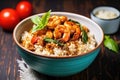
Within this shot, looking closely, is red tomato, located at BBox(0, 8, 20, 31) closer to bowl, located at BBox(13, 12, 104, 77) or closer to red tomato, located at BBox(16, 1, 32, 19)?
Result: red tomato, located at BBox(16, 1, 32, 19)

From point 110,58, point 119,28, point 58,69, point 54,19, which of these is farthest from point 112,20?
point 58,69

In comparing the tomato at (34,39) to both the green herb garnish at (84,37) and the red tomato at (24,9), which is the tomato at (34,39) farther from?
the red tomato at (24,9)

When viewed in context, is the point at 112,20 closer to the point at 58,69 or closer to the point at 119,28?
the point at 119,28

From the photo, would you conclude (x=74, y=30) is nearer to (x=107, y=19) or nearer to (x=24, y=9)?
(x=107, y=19)

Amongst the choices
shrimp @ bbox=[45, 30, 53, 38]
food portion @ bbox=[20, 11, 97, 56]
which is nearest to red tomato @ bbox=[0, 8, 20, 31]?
food portion @ bbox=[20, 11, 97, 56]

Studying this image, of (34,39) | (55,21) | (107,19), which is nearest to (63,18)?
(55,21)

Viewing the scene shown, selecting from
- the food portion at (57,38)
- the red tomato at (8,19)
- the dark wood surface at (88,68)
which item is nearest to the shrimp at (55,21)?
the food portion at (57,38)
